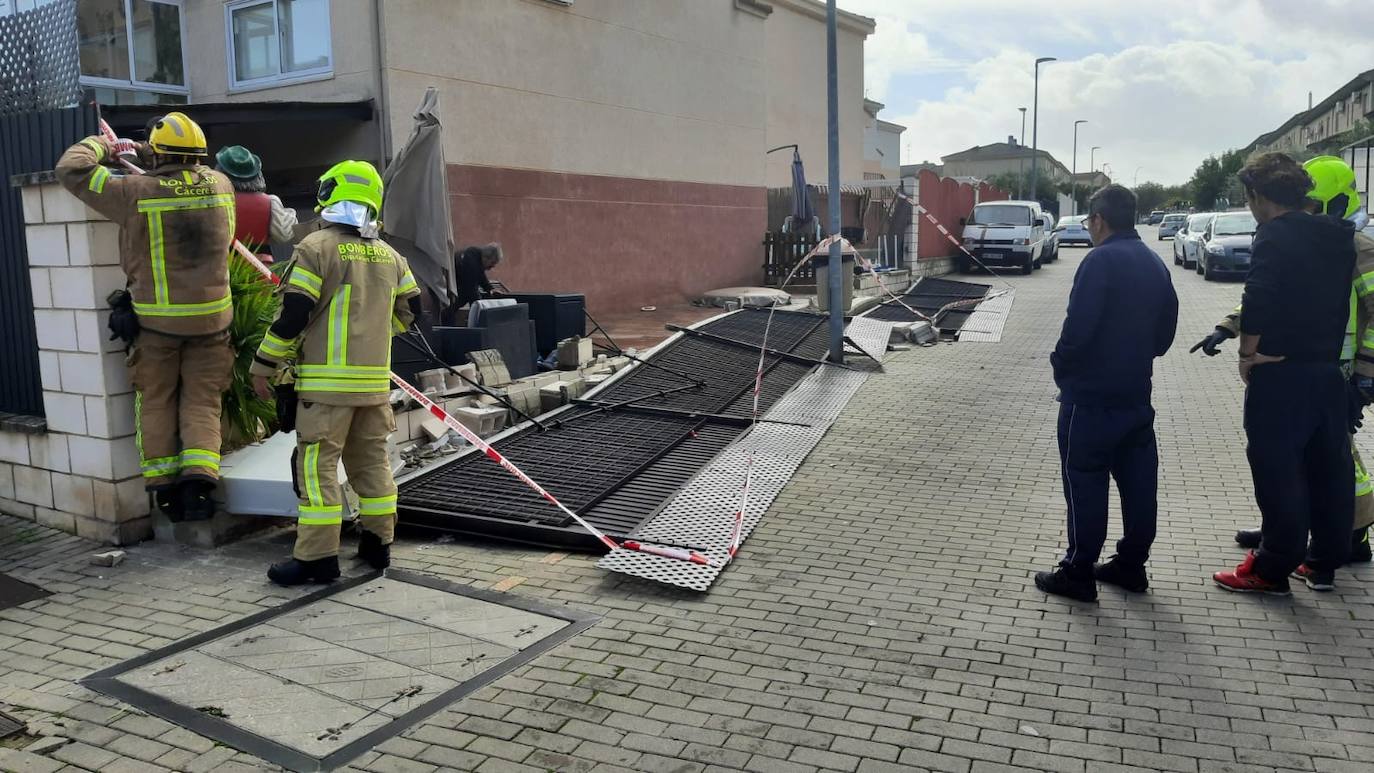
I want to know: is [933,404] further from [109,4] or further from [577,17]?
[109,4]

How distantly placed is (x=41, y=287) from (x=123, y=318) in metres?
0.87

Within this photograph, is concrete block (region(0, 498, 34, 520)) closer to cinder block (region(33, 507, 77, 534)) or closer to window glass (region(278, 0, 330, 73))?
cinder block (region(33, 507, 77, 534))

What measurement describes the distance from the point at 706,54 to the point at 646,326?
241 inches

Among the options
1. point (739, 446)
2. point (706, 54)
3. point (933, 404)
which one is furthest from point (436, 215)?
point (706, 54)

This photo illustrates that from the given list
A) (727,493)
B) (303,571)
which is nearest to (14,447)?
(303,571)

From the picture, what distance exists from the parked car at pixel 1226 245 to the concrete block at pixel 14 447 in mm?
21382

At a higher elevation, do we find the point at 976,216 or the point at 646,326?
the point at 976,216

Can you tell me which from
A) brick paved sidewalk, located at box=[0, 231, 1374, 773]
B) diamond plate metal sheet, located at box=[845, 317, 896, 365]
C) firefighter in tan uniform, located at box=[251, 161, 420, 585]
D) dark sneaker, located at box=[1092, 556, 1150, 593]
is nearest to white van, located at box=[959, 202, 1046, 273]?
diamond plate metal sheet, located at box=[845, 317, 896, 365]

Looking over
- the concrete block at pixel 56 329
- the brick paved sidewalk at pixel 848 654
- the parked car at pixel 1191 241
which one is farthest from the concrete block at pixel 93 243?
the parked car at pixel 1191 241

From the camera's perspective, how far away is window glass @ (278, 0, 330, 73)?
38.5ft

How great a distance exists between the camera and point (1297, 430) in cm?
473

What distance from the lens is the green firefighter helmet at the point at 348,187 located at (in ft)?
16.6

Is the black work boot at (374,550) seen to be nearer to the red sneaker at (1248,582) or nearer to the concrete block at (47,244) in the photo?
the concrete block at (47,244)

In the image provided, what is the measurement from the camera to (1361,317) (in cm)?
504
